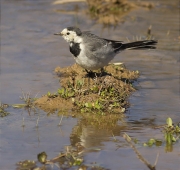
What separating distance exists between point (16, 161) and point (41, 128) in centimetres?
96

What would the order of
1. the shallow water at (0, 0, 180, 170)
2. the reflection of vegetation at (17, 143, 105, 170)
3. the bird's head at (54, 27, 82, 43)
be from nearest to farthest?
the reflection of vegetation at (17, 143, 105, 170) < the shallow water at (0, 0, 180, 170) < the bird's head at (54, 27, 82, 43)

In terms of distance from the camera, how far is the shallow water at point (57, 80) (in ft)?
17.4

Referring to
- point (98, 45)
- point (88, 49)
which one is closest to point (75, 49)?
point (88, 49)

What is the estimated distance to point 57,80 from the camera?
791 cm

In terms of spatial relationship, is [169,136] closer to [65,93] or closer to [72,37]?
[65,93]

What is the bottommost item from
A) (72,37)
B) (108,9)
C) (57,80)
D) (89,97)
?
(57,80)

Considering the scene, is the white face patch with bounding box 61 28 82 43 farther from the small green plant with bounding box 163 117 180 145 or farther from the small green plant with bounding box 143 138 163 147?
the small green plant with bounding box 143 138 163 147

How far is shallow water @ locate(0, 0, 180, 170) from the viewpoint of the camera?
17.4 feet

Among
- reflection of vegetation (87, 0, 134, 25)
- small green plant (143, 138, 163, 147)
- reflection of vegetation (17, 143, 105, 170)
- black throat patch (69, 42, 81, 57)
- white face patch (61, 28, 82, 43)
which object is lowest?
small green plant (143, 138, 163, 147)

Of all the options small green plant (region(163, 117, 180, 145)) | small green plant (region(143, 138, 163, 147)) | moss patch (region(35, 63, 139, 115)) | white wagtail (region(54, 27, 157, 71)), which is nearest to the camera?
small green plant (region(143, 138, 163, 147))

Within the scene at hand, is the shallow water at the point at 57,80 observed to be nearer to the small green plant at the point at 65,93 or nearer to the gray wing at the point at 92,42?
the small green plant at the point at 65,93

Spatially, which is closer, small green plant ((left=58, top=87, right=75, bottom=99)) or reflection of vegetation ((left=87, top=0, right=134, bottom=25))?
small green plant ((left=58, top=87, right=75, bottom=99))

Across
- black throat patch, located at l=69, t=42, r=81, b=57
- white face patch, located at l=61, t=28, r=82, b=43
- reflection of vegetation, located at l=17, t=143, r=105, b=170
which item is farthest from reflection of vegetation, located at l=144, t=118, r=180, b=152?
white face patch, located at l=61, t=28, r=82, b=43

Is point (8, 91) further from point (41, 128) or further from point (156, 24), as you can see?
point (156, 24)
